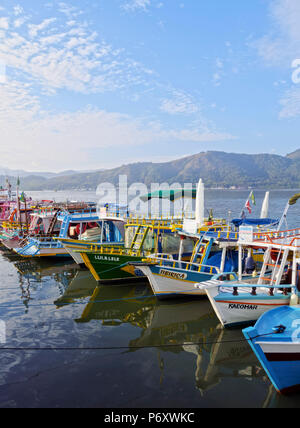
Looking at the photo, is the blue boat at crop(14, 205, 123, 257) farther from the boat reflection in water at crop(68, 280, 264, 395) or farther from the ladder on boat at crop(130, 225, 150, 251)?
the boat reflection in water at crop(68, 280, 264, 395)

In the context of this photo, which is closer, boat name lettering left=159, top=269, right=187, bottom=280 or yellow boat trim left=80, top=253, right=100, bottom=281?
boat name lettering left=159, top=269, right=187, bottom=280

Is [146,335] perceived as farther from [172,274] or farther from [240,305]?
[240,305]

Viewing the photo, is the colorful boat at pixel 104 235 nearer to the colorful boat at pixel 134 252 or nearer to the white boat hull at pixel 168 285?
the colorful boat at pixel 134 252

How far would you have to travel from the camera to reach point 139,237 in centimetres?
2036

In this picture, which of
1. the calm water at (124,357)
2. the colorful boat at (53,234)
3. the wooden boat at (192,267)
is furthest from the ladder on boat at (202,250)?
the colorful boat at (53,234)

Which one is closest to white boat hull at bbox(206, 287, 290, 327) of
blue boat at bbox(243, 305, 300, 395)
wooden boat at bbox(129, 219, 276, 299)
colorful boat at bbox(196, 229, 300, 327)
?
colorful boat at bbox(196, 229, 300, 327)

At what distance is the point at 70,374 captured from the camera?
956 centimetres

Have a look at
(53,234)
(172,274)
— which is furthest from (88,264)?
(53,234)

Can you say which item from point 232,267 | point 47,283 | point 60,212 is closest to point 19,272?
point 47,283

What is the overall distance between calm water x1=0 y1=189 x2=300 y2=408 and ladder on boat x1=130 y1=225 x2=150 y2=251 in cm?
355

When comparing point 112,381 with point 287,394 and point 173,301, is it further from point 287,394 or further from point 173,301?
point 173,301

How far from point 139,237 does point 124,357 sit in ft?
34.0

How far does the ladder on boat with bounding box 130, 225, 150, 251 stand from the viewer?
19531 mm

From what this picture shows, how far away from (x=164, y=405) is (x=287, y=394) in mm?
3524
